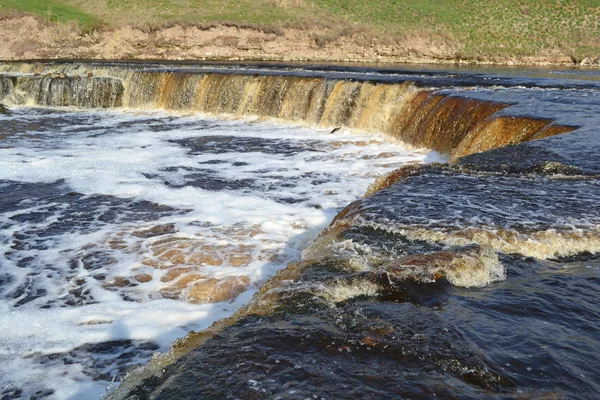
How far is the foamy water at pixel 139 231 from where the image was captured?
465 cm

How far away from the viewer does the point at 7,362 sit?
14.3 ft

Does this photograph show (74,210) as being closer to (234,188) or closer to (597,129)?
(234,188)

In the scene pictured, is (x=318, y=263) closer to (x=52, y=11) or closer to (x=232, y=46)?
(x=232, y=46)

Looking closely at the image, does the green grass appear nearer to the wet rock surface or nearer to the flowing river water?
the flowing river water

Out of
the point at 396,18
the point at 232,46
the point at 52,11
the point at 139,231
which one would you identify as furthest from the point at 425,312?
the point at 396,18

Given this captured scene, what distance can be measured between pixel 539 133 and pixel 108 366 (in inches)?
317

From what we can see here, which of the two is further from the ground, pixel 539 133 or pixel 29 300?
pixel 539 133

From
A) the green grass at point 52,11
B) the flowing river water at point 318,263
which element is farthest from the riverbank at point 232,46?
the flowing river water at point 318,263

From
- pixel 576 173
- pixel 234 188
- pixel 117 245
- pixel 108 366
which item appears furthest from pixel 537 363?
pixel 234 188

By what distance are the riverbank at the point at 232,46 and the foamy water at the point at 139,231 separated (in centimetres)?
2130

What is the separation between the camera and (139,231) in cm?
741

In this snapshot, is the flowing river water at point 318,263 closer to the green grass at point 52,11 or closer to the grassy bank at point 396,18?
the grassy bank at point 396,18

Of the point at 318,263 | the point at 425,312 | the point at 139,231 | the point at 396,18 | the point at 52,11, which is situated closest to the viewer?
the point at 425,312

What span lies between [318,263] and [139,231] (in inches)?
142
